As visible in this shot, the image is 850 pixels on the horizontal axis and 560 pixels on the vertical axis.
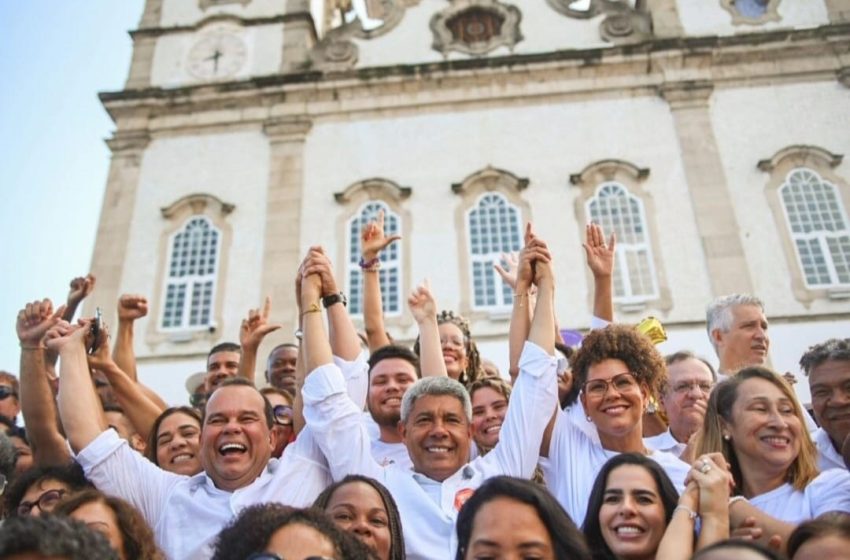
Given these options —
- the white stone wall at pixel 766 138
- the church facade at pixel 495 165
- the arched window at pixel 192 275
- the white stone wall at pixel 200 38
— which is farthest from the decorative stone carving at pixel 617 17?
the arched window at pixel 192 275

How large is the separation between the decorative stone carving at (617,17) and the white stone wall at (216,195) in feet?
26.0

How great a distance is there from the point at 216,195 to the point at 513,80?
7.03 metres

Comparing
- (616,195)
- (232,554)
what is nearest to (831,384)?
(232,554)

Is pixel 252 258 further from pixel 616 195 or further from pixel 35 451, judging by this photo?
pixel 35 451

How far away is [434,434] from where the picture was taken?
3.99 metres

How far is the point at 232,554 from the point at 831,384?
3.68 metres

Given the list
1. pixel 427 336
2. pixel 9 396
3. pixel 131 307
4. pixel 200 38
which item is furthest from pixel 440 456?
pixel 200 38

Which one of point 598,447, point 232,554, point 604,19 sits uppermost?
point 604,19

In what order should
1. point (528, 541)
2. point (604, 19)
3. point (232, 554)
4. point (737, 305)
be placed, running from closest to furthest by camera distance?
point (232, 554)
point (528, 541)
point (737, 305)
point (604, 19)

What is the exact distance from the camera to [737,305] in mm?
5801

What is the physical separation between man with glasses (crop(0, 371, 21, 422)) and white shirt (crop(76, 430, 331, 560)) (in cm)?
319

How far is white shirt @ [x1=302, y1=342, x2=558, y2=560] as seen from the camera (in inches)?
150

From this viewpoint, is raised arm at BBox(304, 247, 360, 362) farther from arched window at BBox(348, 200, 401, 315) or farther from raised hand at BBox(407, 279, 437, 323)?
arched window at BBox(348, 200, 401, 315)

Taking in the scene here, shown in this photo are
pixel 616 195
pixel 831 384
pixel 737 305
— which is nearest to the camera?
pixel 831 384
